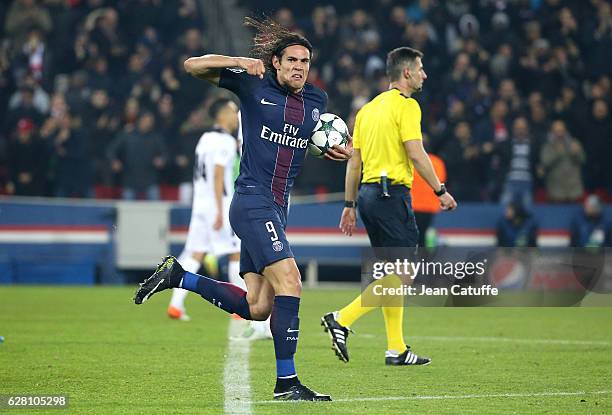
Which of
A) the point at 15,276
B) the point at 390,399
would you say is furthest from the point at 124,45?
the point at 390,399

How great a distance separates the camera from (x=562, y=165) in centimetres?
1933

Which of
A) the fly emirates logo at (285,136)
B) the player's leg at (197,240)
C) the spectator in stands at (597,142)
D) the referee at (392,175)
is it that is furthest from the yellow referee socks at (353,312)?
the spectator in stands at (597,142)

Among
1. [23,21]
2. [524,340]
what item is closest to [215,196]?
[524,340]

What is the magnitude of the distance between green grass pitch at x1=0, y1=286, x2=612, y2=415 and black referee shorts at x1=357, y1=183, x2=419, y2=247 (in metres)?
0.97

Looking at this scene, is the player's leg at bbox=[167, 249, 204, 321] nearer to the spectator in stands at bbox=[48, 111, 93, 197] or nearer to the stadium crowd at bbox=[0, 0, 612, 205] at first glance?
the stadium crowd at bbox=[0, 0, 612, 205]

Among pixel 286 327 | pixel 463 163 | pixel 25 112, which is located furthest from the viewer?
A: pixel 25 112

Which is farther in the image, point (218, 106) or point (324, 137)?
point (218, 106)

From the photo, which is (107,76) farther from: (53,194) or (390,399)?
(390,399)

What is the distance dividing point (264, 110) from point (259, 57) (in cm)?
45

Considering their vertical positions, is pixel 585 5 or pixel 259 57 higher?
pixel 585 5

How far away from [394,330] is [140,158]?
10.5 m

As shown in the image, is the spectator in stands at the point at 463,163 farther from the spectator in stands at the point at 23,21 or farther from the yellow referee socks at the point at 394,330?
the yellow referee socks at the point at 394,330

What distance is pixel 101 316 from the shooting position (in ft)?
45.0

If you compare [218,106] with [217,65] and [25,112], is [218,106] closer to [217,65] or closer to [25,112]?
[217,65]
